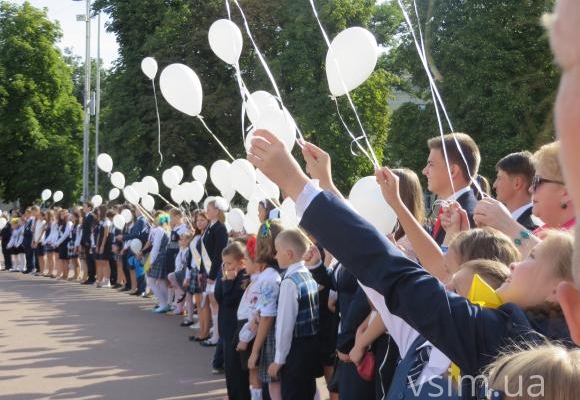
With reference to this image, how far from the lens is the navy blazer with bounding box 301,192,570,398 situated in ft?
6.59

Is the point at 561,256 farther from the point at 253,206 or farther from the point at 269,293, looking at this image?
the point at 253,206

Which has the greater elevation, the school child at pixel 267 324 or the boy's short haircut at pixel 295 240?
the boy's short haircut at pixel 295 240

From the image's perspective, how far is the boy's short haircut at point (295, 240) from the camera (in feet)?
19.0

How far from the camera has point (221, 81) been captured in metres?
31.0

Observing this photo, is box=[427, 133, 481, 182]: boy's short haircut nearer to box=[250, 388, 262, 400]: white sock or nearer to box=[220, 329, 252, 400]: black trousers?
box=[250, 388, 262, 400]: white sock

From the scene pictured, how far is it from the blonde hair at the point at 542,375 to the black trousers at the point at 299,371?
406cm

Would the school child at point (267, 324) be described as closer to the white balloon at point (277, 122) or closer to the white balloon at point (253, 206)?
the white balloon at point (277, 122)

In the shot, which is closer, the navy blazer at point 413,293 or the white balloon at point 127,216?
the navy blazer at point 413,293

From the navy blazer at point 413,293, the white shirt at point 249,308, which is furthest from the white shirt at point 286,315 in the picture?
the navy blazer at point 413,293

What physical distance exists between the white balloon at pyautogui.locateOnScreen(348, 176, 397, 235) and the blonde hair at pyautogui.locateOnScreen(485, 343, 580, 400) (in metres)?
3.22

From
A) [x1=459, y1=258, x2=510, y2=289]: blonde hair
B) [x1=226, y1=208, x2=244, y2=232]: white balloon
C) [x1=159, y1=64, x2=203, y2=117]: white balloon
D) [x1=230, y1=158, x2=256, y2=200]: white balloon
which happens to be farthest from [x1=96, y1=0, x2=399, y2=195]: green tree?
[x1=459, y1=258, x2=510, y2=289]: blonde hair

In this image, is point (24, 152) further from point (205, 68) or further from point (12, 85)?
point (205, 68)

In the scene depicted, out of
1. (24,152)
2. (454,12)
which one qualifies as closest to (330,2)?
(454,12)

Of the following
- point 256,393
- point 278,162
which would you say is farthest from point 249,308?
point 278,162
